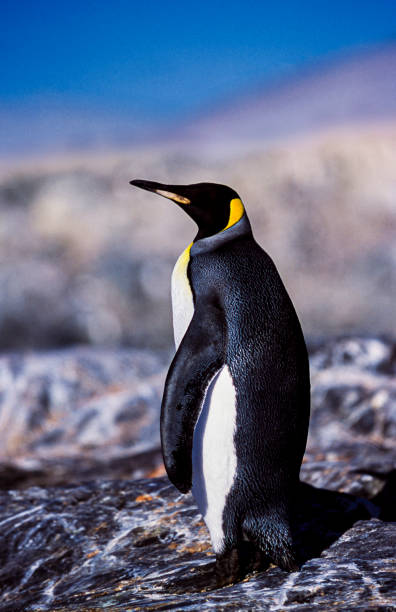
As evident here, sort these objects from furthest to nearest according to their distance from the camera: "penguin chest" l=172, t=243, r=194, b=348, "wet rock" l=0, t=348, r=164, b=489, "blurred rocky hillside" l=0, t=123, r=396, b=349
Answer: "blurred rocky hillside" l=0, t=123, r=396, b=349 < "wet rock" l=0, t=348, r=164, b=489 < "penguin chest" l=172, t=243, r=194, b=348

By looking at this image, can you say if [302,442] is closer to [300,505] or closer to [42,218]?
[300,505]

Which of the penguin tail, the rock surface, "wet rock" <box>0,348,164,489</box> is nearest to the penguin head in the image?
the penguin tail

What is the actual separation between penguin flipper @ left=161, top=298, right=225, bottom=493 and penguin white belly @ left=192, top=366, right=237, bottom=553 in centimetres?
4

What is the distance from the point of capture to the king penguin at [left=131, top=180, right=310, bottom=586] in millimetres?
1931

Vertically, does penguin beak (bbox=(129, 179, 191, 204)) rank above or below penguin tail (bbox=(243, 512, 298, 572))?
above

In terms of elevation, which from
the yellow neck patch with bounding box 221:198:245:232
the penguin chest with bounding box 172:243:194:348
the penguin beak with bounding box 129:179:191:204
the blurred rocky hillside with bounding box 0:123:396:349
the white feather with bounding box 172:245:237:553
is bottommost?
the white feather with bounding box 172:245:237:553

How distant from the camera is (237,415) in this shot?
194 cm

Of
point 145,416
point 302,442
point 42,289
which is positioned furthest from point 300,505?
point 42,289

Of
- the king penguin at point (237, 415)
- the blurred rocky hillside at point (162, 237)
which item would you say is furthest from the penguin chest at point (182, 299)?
the blurred rocky hillside at point (162, 237)

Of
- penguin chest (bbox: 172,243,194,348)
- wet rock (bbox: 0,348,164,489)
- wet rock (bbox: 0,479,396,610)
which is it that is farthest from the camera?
wet rock (bbox: 0,348,164,489)

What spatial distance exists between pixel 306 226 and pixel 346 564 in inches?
417

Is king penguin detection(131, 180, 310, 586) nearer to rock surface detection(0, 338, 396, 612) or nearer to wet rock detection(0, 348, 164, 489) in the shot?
rock surface detection(0, 338, 396, 612)

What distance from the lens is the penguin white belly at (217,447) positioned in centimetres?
194

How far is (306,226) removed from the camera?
12.2 meters
